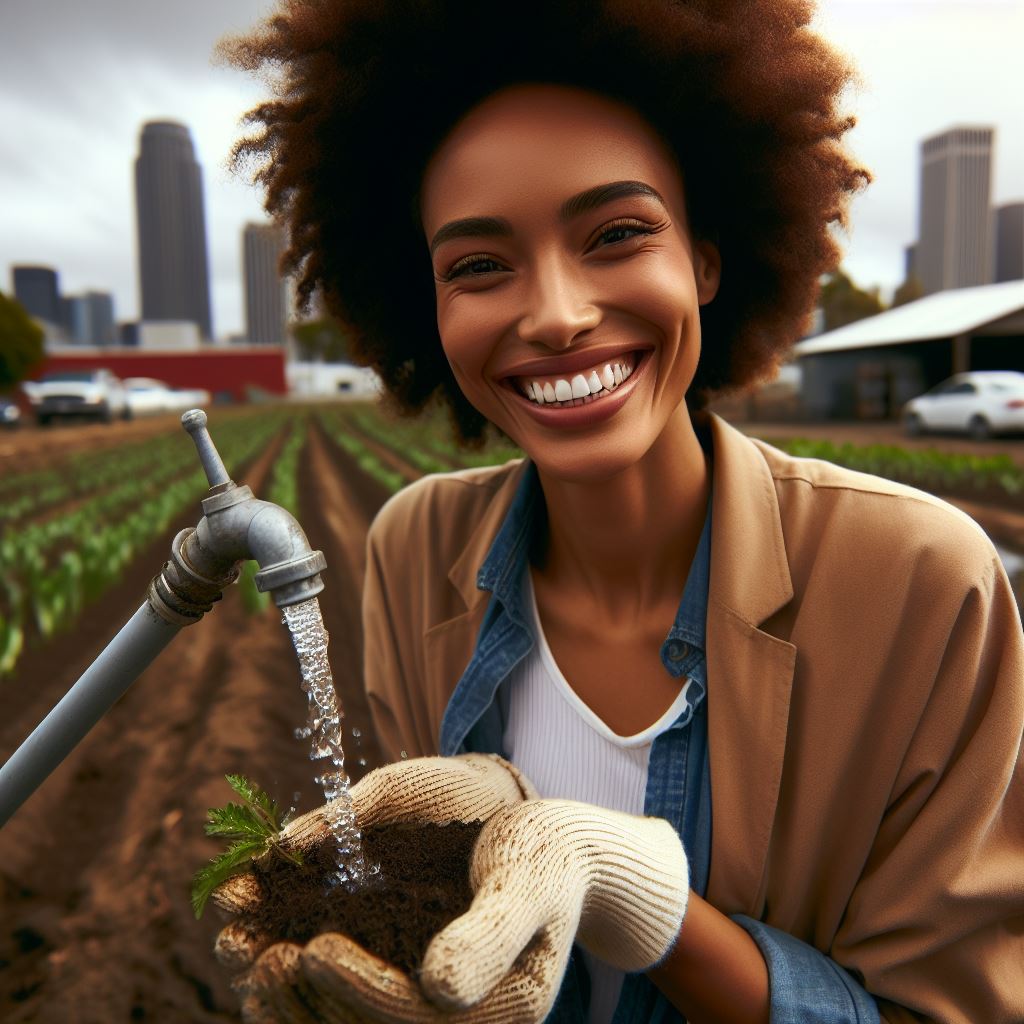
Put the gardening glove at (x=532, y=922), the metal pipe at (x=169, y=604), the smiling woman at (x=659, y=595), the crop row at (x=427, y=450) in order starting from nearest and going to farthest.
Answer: the gardening glove at (x=532, y=922), the metal pipe at (x=169, y=604), the smiling woman at (x=659, y=595), the crop row at (x=427, y=450)

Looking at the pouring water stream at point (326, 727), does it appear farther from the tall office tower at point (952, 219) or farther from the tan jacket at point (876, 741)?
the tall office tower at point (952, 219)

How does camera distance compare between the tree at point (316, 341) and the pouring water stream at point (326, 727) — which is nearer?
the pouring water stream at point (326, 727)

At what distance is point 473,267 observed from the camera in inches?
49.4

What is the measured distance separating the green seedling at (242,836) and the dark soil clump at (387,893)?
0.02 m

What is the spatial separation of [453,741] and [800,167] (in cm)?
111

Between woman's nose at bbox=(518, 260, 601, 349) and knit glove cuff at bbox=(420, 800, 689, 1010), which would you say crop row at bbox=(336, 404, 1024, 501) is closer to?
woman's nose at bbox=(518, 260, 601, 349)

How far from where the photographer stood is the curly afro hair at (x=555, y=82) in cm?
126

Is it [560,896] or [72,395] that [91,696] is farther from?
[72,395]

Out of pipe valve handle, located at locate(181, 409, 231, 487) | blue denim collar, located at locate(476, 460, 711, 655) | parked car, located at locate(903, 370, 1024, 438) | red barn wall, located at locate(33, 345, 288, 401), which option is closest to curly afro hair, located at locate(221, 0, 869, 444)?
blue denim collar, located at locate(476, 460, 711, 655)

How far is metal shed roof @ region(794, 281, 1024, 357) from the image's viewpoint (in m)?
17.3

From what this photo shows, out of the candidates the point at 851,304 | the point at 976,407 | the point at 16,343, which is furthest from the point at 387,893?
the point at 851,304

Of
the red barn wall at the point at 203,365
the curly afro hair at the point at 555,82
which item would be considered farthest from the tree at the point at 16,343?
the curly afro hair at the point at 555,82

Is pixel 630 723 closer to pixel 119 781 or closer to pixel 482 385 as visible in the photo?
pixel 482 385

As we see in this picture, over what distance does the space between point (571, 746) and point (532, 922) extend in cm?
52
